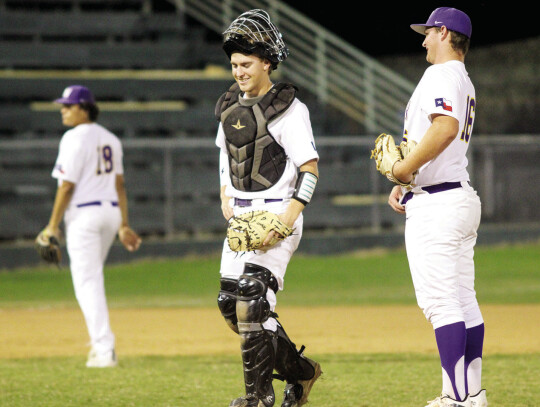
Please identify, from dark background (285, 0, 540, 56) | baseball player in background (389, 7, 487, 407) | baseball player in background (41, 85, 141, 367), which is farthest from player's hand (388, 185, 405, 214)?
dark background (285, 0, 540, 56)

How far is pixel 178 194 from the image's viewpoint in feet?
51.0

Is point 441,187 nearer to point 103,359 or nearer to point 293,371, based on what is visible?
point 293,371

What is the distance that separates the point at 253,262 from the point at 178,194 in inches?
433

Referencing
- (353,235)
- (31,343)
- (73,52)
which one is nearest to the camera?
(31,343)

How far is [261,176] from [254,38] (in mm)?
691

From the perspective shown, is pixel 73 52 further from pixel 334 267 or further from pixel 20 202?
pixel 334 267

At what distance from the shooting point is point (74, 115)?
6.84m

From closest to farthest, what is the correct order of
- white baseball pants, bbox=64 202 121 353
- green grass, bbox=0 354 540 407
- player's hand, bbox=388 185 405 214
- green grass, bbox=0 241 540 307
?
player's hand, bbox=388 185 405 214 < green grass, bbox=0 354 540 407 < white baseball pants, bbox=64 202 121 353 < green grass, bbox=0 241 540 307

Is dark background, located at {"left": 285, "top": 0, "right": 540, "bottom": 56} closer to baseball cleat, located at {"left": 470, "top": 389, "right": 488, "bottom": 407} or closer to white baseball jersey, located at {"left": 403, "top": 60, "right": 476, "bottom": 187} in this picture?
white baseball jersey, located at {"left": 403, "top": 60, "right": 476, "bottom": 187}

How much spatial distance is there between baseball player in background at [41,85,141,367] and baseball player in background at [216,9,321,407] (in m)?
2.06

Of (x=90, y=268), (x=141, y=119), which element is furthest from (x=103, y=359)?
(x=141, y=119)

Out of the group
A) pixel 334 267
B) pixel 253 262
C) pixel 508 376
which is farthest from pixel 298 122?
pixel 334 267

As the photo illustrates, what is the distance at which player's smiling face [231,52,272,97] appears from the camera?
15.2 feet

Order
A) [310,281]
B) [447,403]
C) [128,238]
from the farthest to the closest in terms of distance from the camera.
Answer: [310,281]
[128,238]
[447,403]
